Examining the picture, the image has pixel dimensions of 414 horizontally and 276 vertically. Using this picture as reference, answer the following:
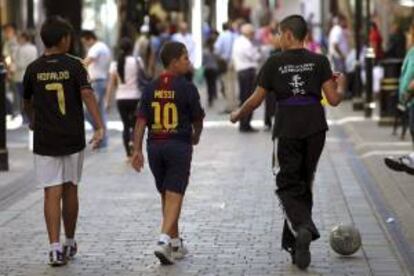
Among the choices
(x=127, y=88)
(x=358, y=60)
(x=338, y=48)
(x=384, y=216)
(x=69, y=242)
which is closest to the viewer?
(x=69, y=242)

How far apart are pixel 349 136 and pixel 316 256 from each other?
36.0ft

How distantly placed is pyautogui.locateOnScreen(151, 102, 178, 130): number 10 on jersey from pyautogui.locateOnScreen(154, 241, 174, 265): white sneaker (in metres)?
0.90

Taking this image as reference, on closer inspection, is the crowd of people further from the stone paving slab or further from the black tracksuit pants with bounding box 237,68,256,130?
the black tracksuit pants with bounding box 237,68,256,130

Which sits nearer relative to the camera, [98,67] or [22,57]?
[98,67]

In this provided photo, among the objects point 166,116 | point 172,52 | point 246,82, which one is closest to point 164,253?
point 166,116

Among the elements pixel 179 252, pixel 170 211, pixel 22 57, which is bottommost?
pixel 179 252

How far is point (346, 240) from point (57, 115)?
2.43 metres

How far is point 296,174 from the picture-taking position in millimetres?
9078

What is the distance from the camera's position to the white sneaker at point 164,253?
908 centimetres

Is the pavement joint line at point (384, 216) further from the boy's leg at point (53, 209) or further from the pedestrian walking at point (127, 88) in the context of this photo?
the pedestrian walking at point (127, 88)

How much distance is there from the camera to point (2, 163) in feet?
51.3

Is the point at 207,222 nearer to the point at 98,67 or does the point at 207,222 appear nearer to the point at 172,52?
the point at 172,52

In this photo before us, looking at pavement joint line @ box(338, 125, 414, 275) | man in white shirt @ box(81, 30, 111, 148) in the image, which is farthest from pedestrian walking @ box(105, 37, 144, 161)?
pavement joint line @ box(338, 125, 414, 275)

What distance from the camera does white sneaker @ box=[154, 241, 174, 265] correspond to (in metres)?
9.08
